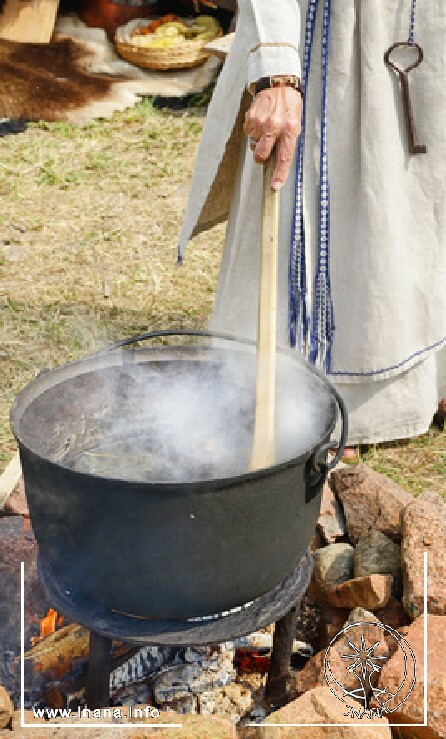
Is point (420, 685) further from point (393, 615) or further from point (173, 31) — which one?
point (173, 31)

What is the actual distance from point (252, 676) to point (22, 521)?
78 cm

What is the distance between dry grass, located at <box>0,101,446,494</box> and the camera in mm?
4070

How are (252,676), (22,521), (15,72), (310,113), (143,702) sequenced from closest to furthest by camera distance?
(143,702) < (252,676) < (22,521) < (310,113) < (15,72)

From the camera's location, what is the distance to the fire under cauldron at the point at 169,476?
1.89m

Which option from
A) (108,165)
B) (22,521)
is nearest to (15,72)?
(108,165)

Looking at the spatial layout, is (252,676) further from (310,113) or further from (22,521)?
(310,113)

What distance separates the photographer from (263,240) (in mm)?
2035

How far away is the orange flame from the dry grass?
0.92 m

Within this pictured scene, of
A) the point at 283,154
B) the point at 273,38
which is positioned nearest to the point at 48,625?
the point at 283,154

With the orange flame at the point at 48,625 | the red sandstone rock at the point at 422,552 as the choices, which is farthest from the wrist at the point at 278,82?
the orange flame at the point at 48,625

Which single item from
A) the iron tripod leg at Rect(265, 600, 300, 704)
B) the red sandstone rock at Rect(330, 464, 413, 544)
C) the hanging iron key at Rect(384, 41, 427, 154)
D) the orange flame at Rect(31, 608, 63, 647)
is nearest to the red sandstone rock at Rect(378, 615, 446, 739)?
the iron tripod leg at Rect(265, 600, 300, 704)

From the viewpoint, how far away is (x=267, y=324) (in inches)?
80.4

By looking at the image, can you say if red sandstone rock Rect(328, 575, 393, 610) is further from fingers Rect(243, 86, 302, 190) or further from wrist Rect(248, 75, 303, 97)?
wrist Rect(248, 75, 303, 97)

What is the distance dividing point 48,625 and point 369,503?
0.97 m
